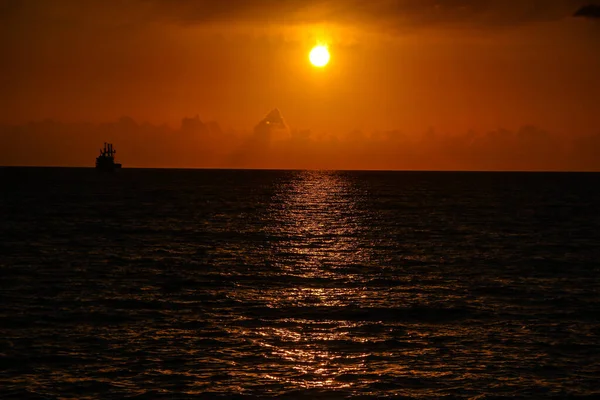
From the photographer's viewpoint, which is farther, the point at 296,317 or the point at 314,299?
the point at 314,299

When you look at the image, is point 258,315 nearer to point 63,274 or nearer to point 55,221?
point 63,274

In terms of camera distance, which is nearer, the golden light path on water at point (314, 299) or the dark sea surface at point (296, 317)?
the dark sea surface at point (296, 317)

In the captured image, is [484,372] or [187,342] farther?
[187,342]

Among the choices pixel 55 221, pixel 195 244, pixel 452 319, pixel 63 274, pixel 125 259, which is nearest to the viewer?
pixel 452 319

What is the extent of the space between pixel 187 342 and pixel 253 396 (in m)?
6.83

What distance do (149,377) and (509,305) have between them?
20.5 m

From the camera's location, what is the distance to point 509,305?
3700 cm

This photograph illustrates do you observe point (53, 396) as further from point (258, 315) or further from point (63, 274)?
point (63, 274)

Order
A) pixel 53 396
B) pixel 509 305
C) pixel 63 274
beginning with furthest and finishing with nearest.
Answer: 1. pixel 63 274
2. pixel 509 305
3. pixel 53 396

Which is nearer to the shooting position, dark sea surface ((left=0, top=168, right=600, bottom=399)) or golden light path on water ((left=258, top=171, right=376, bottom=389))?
dark sea surface ((left=0, top=168, right=600, bottom=399))

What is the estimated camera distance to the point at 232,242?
69250mm

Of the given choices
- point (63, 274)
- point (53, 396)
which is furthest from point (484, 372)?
point (63, 274)

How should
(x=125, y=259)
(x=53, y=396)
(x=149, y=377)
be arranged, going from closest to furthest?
(x=53, y=396), (x=149, y=377), (x=125, y=259)

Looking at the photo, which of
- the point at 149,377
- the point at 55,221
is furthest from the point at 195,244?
the point at 149,377
